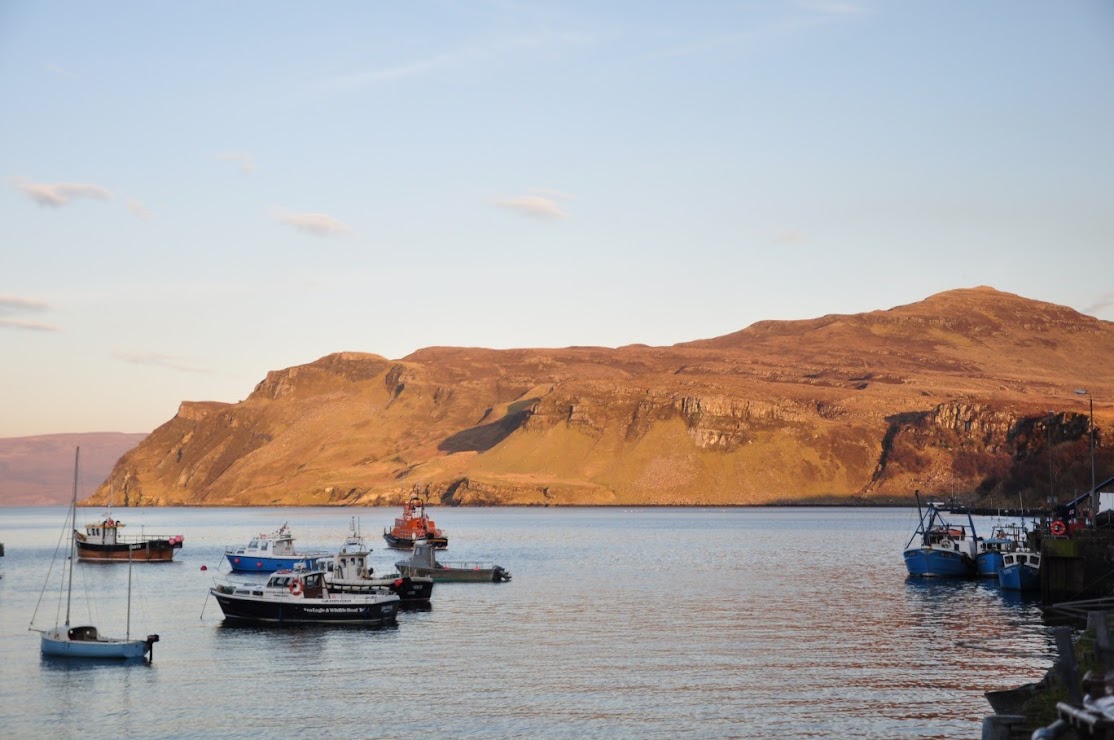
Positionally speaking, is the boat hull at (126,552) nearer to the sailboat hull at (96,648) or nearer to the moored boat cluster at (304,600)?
the moored boat cluster at (304,600)

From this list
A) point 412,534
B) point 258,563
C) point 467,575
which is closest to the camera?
point 467,575

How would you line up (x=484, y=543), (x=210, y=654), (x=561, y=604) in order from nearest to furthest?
(x=210, y=654) < (x=561, y=604) < (x=484, y=543)

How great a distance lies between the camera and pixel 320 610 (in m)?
62.8

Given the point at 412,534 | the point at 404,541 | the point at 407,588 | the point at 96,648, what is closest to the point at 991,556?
the point at 407,588

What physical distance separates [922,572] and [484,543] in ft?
224

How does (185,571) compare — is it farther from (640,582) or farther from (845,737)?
(845,737)

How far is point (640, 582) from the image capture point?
88.2m

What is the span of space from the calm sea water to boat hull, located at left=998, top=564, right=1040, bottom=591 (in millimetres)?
2535

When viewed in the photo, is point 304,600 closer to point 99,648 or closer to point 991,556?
point 99,648

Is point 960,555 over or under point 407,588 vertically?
over

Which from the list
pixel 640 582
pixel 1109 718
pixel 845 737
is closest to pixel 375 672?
pixel 845 737

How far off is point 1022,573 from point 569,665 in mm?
38587

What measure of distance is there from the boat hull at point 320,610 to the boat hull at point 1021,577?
38315 millimetres

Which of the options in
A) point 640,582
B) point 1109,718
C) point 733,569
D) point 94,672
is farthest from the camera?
point 733,569
